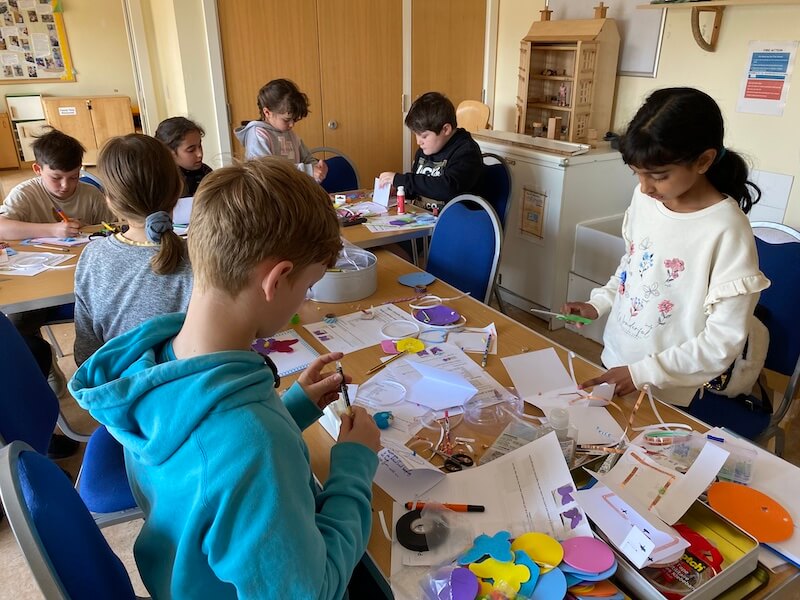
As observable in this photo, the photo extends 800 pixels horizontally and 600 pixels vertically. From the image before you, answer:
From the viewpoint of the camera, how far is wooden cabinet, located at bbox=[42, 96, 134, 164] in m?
7.02

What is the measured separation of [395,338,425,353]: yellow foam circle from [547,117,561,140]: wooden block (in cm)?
234

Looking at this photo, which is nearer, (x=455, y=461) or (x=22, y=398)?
(x=455, y=461)

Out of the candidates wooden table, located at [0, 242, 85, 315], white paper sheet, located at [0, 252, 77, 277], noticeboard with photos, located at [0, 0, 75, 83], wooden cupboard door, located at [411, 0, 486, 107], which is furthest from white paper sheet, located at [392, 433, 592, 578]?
noticeboard with photos, located at [0, 0, 75, 83]

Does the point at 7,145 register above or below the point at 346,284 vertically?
below

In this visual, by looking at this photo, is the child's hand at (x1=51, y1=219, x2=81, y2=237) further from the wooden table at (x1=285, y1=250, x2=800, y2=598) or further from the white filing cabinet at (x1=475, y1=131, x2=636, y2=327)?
the white filing cabinet at (x1=475, y1=131, x2=636, y2=327)

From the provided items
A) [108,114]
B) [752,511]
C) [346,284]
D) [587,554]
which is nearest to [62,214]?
[346,284]

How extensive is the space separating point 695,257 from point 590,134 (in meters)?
2.18

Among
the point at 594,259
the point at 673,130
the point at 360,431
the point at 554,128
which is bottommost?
the point at 594,259

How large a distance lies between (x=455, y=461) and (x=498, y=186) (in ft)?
6.54

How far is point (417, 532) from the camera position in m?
0.89

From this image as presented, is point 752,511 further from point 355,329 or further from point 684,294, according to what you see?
point 355,329

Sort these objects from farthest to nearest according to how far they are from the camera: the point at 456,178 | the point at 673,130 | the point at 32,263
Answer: the point at 456,178 < the point at 32,263 < the point at 673,130

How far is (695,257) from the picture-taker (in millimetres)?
1331

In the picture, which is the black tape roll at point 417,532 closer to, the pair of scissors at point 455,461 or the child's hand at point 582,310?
the pair of scissors at point 455,461
